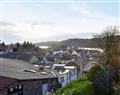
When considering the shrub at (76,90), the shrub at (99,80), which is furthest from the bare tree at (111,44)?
the shrub at (76,90)

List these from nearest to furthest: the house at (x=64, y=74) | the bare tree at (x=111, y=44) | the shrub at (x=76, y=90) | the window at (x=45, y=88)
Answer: the shrub at (x=76, y=90) → the bare tree at (x=111, y=44) → the window at (x=45, y=88) → the house at (x=64, y=74)

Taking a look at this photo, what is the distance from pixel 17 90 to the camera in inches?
965

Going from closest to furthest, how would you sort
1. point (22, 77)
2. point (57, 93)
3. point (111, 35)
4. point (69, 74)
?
1. point (57, 93)
2. point (22, 77)
3. point (111, 35)
4. point (69, 74)

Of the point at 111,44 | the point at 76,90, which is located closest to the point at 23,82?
the point at 111,44

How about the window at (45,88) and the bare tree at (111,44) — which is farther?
the window at (45,88)

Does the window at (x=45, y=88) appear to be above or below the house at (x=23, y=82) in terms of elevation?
below

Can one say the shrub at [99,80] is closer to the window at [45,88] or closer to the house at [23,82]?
the house at [23,82]

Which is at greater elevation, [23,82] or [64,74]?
[23,82]

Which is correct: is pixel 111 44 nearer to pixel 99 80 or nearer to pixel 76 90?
pixel 99 80

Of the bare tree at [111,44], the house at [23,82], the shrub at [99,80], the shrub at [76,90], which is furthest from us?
the bare tree at [111,44]

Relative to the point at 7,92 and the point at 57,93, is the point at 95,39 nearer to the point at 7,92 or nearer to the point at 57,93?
the point at 7,92

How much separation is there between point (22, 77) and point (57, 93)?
45.9 feet

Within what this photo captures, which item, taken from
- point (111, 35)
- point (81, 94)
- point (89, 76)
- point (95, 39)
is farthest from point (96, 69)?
point (95, 39)

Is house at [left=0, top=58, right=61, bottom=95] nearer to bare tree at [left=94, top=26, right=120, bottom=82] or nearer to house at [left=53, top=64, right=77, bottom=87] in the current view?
house at [left=53, top=64, right=77, bottom=87]
